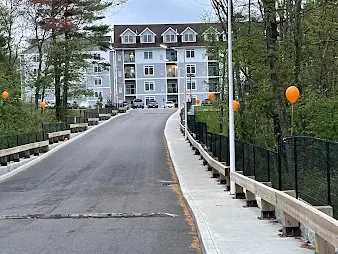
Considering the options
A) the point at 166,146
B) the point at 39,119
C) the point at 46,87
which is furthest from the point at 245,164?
the point at 46,87

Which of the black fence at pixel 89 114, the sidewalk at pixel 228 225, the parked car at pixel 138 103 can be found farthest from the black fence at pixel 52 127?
the parked car at pixel 138 103

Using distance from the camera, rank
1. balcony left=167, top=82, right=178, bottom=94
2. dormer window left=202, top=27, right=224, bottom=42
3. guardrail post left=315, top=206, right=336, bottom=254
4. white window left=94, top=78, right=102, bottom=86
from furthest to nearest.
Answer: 1. balcony left=167, top=82, right=178, bottom=94
2. white window left=94, top=78, right=102, bottom=86
3. dormer window left=202, top=27, right=224, bottom=42
4. guardrail post left=315, top=206, right=336, bottom=254

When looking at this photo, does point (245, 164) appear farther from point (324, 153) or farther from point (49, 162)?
point (49, 162)

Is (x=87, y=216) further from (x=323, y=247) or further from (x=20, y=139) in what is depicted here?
(x=20, y=139)

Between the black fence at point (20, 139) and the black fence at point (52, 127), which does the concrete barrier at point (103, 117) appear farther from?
the black fence at point (20, 139)

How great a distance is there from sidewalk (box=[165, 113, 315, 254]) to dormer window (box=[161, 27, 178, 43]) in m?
96.9

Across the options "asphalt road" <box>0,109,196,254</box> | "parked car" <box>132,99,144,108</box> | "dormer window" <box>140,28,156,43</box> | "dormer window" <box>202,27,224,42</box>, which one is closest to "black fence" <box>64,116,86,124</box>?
"dormer window" <box>202,27,224,42</box>

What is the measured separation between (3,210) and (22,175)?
9393 millimetres

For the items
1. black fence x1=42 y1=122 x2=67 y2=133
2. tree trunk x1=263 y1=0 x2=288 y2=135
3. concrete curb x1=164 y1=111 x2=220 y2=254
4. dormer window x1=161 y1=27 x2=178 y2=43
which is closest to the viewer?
concrete curb x1=164 y1=111 x2=220 y2=254

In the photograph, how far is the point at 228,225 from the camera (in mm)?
11289

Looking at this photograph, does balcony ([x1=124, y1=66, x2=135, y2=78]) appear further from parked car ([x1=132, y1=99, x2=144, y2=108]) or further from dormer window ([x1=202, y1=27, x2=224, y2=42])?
dormer window ([x1=202, y1=27, x2=224, y2=42])

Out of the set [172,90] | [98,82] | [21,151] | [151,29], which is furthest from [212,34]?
[98,82]

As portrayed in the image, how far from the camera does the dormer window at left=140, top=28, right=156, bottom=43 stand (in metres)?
116

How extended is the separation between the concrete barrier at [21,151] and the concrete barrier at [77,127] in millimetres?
15675
